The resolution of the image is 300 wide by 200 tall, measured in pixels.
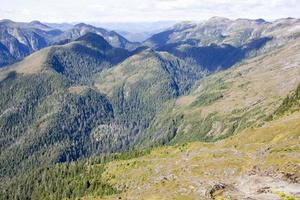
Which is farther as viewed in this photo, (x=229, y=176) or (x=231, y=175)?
(x=231, y=175)

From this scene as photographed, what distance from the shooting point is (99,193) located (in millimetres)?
193375

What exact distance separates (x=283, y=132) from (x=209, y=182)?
73972mm

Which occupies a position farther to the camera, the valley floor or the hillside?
the hillside

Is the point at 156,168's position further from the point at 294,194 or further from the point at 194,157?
the point at 294,194

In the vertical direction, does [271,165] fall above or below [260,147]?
above

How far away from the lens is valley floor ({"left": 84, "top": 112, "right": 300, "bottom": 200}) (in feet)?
321

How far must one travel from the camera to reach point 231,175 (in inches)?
5586

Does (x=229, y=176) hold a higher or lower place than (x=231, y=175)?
higher

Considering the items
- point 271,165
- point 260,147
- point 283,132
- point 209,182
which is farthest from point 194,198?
point 283,132

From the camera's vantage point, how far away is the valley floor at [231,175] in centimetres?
9769

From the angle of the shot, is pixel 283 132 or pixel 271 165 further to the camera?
pixel 283 132

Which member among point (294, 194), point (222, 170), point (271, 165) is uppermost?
point (294, 194)

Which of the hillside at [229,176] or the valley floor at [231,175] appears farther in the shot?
the hillside at [229,176]

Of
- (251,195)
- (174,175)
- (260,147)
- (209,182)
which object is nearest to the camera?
(251,195)
